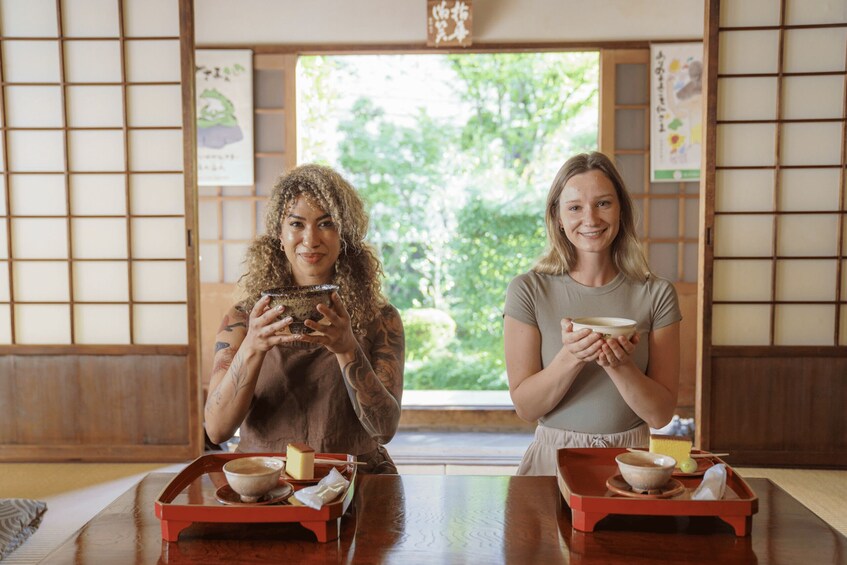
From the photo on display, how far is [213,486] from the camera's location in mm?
1292

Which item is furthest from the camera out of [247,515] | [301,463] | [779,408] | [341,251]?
[779,408]

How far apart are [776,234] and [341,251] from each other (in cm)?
252

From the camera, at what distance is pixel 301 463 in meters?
1.27

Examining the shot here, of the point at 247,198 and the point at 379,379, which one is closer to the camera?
the point at 379,379

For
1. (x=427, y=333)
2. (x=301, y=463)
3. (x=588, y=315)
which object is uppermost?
(x=588, y=315)

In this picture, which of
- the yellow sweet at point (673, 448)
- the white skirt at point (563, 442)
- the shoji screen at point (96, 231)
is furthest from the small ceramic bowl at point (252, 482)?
the shoji screen at point (96, 231)

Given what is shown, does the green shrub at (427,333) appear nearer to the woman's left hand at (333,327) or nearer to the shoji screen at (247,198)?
the shoji screen at (247,198)

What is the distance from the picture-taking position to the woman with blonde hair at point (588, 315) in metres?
1.72

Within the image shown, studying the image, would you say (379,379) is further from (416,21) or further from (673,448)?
(416,21)

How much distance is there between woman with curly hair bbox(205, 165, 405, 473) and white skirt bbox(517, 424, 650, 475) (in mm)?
380

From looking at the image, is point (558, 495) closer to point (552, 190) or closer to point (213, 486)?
point (213, 486)

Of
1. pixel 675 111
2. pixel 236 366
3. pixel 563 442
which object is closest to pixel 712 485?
pixel 563 442

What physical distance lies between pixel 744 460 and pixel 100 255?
11.1 ft

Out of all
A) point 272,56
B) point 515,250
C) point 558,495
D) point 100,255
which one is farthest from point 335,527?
point 515,250
